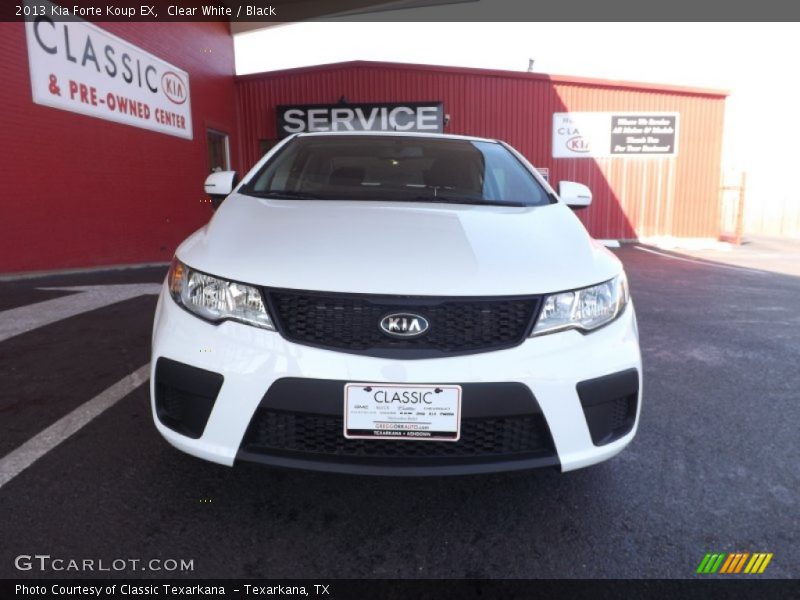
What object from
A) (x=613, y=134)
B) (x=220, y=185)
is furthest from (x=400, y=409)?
(x=613, y=134)

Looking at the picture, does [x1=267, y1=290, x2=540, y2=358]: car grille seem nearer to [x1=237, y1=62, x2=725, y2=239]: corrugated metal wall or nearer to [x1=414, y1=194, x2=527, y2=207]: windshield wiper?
[x1=414, y1=194, x2=527, y2=207]: windshield wiper

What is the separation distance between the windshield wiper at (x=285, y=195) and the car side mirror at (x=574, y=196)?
1.29 m

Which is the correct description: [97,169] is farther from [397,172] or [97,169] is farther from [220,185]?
[397,172]

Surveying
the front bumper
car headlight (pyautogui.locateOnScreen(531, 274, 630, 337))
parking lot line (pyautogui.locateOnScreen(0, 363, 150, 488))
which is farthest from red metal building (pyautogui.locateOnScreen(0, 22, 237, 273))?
car headlight (pyautogui.locateOnScreen(531, 274, 630, 337))

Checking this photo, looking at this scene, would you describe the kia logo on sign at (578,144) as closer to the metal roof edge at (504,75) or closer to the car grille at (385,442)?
the metal roof edge at (504,75)

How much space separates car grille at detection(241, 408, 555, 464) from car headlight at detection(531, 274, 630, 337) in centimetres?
27

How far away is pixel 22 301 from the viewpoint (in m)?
4.64

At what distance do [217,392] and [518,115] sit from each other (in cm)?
1167

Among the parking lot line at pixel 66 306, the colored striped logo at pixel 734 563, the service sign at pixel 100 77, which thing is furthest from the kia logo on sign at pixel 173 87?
the colored striped logo at pixel 734 563

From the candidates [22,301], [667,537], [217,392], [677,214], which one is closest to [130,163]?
[22,301]

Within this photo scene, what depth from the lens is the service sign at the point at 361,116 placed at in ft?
37.9

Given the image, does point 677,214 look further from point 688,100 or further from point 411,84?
point 411,84

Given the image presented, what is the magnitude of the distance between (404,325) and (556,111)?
11.8 meters

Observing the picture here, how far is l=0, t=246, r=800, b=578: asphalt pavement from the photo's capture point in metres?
1.52
